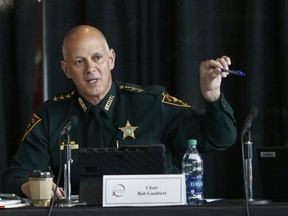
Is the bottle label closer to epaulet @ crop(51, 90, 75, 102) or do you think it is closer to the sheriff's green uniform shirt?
the sheriff's green uniform shirt

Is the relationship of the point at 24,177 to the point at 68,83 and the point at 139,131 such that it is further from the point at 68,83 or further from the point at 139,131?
the point at 68,83

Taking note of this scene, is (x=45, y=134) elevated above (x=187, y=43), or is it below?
below

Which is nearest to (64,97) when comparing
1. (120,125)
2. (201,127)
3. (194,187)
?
(120,125)

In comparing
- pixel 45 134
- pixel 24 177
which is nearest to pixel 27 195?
pixel 24 177

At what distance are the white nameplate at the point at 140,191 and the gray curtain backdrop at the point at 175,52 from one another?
5.41ft

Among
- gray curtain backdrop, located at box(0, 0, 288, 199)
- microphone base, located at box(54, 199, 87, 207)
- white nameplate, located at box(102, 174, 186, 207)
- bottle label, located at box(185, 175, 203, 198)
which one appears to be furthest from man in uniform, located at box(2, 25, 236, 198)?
white nameplate, located at box(102, 174, 186, 207)

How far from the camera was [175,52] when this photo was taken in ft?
13.1

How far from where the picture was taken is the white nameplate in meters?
2.20

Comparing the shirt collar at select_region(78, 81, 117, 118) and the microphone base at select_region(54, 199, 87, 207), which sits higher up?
the shirt collar at select_region(78, 81, 117, 118)

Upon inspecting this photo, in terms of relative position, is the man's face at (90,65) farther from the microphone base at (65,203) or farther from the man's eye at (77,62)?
the microphone base at (65,203)

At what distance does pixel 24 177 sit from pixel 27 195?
30cm

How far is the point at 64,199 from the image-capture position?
7.75ft

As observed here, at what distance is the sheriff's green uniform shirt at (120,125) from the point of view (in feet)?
10.7

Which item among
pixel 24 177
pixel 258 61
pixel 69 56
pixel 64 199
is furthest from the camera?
pixel 258 61
